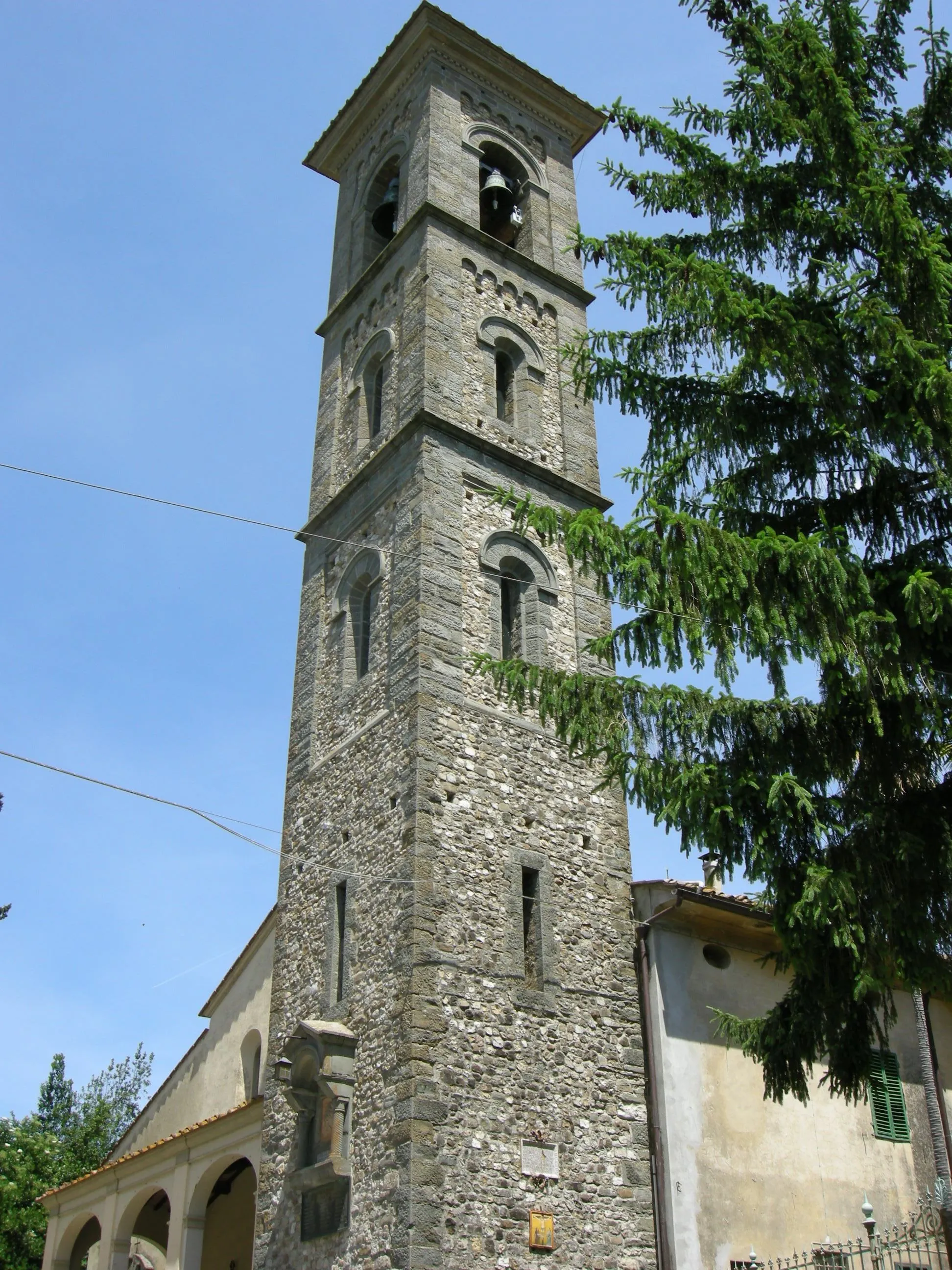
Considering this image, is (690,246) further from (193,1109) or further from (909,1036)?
(193,1109)

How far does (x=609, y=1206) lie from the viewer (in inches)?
510

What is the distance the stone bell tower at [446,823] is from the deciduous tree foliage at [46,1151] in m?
13.8

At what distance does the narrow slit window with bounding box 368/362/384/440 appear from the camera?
62.3 ft

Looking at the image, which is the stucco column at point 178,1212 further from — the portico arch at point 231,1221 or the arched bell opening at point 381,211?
the arched bell opening at point 381,211

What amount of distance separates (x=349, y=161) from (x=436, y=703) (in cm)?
1324

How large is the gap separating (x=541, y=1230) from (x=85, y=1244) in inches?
458

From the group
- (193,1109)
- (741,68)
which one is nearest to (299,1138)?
(193,1109)

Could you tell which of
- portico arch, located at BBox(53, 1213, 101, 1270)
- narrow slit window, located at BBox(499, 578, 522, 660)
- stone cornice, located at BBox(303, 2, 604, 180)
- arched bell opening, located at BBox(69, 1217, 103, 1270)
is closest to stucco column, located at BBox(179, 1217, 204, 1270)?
portico arch, located at BBox(53, 1213, 101, 1270)

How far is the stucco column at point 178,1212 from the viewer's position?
16.2 meters

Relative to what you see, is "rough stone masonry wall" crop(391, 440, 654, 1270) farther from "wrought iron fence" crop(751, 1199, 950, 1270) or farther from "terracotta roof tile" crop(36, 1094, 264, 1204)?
"terracotta roof tile" crop(36, 1094, 264, 1204)

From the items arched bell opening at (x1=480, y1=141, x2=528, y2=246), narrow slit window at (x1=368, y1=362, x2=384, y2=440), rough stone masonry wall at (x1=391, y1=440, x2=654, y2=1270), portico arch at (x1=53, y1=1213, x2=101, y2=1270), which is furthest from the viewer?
arched bell opening at (x1=480, y1=141, x2=528, y2=246)

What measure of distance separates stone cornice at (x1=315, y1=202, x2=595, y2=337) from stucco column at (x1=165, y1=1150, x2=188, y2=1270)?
13.1 m

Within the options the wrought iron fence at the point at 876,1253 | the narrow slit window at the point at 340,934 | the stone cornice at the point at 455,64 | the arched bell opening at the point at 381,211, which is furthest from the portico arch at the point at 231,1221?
the stone cornice at the point at 455,64

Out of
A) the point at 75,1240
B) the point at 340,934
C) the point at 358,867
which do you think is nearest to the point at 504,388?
the point at 358,867
